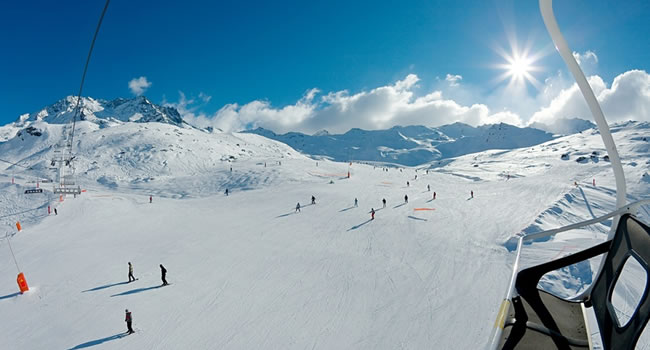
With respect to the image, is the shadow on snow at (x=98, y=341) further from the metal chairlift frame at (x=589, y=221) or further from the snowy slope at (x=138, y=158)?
the snowy slope at (x=138, y=158)

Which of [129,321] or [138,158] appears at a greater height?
[138,158]

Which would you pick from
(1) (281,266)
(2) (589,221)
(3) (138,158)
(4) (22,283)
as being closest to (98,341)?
(4) (22,283)

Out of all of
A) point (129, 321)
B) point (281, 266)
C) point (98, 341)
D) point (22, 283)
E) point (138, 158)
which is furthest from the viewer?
point (138, 158)

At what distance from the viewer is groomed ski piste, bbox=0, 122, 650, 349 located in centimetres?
1241

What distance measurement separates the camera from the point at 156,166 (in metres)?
71.8

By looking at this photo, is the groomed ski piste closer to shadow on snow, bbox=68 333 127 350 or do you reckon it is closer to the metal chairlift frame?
shadow on snow, bbox=68 333 127 350

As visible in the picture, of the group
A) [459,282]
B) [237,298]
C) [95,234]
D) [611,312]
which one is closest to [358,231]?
[459,282]


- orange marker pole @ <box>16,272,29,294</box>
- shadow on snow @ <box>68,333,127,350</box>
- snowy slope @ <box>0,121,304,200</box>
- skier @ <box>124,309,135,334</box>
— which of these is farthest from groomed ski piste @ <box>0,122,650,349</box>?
snowy slope @ <box>0,121,304,200</box>

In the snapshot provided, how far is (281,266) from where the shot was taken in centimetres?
1895

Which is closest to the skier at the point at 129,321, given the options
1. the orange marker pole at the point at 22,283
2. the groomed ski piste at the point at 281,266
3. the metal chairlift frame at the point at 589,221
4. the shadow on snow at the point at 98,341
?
the shadow on snow at the point at 98,341

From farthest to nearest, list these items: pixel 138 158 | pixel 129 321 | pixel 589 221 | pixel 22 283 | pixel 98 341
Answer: pixel 138 158, pixel 22 283, pixel 129 321, pixel 98 341, pixel 589 221

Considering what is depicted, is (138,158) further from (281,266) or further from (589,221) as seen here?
(589,221)

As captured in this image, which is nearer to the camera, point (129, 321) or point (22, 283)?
point (129, 321)

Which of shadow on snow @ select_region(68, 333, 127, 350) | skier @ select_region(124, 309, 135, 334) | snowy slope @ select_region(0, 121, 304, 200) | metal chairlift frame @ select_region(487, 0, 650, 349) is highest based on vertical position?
snowy slope @ select_region(0, 121, 304, 200)
